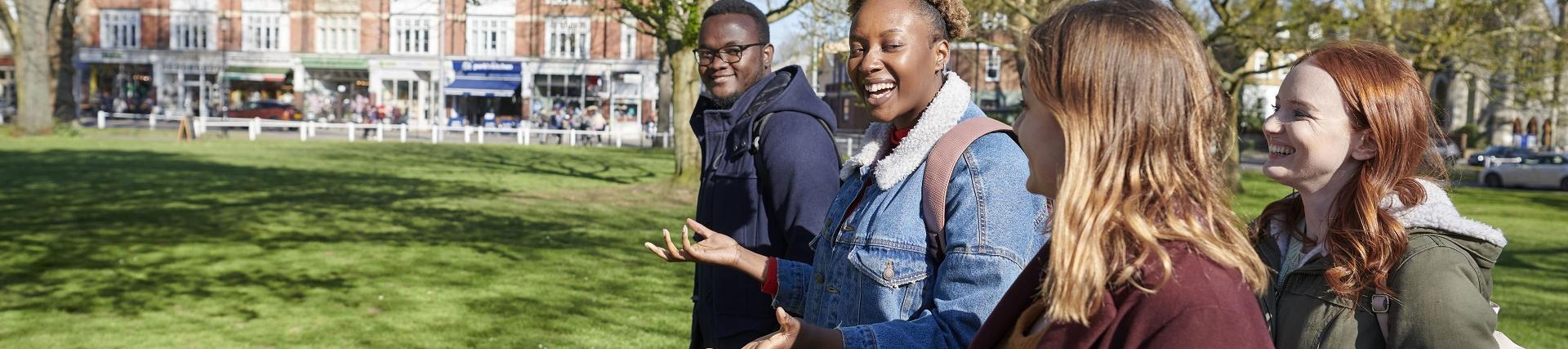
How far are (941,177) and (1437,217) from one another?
2.89 feet

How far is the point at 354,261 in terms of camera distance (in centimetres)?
→ 965

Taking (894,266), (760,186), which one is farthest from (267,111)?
(894,266)

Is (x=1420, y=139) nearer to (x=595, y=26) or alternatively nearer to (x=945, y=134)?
(x=945, y=134)

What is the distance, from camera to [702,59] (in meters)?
3.64

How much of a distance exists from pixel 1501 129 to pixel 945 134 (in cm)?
5173

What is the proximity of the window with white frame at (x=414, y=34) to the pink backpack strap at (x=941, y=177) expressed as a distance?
175ft

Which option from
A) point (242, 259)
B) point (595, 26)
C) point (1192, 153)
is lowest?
point (242, 259)

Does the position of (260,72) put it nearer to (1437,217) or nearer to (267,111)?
(267,111)

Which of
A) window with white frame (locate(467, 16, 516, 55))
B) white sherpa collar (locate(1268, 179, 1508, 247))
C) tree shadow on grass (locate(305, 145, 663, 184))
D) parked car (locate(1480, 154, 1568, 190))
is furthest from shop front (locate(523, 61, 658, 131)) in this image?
white sherpa collar (locate(1268, 179, 1508, 247))

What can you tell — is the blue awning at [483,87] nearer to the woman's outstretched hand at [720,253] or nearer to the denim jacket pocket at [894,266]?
the woman's outstretched hand at [720,253]

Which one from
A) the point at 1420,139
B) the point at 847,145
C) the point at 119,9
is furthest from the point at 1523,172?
the point at 119,9

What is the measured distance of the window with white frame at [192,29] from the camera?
178ft

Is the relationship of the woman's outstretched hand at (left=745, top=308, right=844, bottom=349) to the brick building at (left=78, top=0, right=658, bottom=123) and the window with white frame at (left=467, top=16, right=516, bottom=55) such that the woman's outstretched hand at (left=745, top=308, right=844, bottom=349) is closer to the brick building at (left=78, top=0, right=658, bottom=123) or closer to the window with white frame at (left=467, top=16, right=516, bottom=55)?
the brick building at (left=78, top=0, right=658, bottom=123)

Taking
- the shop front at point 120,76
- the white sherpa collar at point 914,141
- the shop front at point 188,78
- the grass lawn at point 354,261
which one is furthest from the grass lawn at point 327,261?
the shop front at point 120,76
